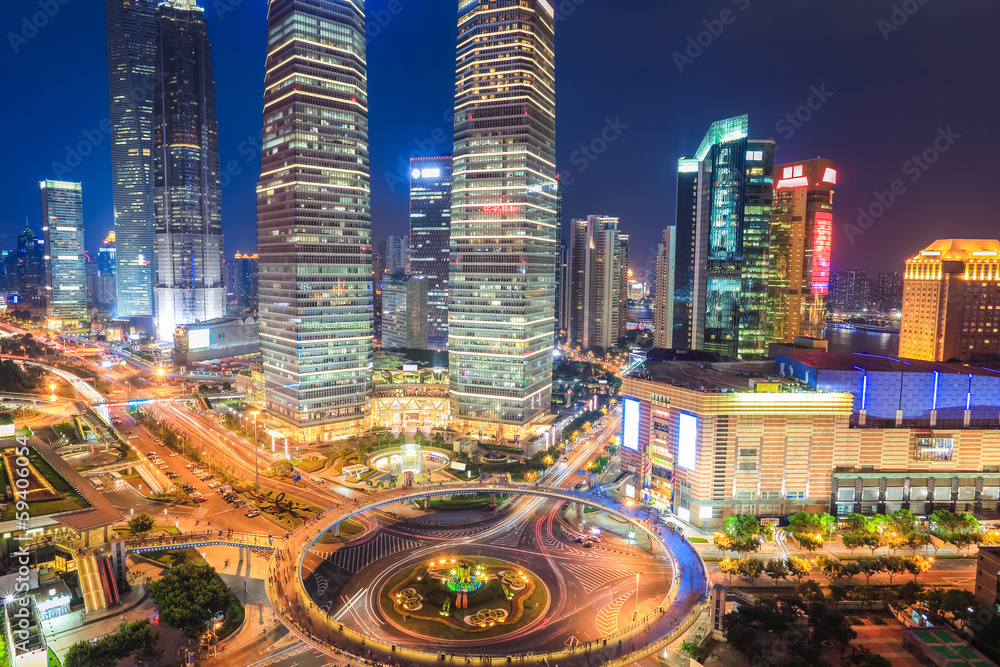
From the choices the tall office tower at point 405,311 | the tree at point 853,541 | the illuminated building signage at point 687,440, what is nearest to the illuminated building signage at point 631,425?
the illuminated building signage at point 687,440

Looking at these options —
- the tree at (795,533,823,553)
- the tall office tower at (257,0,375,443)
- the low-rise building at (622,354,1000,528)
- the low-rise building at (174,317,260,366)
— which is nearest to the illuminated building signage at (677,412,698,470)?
the low-rise building at (622,354,1000,528)

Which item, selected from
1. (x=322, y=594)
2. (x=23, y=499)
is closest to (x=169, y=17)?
(x=23, y=499)

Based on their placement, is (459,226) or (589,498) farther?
(459,226)

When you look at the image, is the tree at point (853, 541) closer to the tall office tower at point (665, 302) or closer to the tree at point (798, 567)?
the tree at point (798, 567)

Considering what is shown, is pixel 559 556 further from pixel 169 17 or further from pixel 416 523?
pixel 169 17

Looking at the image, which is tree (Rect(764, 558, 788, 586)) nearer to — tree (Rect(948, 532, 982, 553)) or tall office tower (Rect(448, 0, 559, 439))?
tree (Rect(948, 532, 982, 553))
